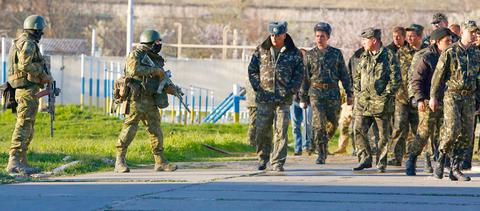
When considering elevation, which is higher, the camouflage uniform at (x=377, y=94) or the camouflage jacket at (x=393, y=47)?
the camouflage jacket at (x=393, y=47)

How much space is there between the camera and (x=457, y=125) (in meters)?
16.7

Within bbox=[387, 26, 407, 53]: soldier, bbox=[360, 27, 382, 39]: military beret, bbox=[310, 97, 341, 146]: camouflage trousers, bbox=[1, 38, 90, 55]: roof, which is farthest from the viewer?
bbox=[1, 38, 90, 55]: roof

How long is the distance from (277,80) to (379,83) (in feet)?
4.69

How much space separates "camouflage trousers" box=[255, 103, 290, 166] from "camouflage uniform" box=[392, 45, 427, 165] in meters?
1.81

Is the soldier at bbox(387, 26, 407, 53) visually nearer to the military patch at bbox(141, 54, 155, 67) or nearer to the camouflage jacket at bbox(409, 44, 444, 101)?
the camouflage jacket at bbox(409, 44, 444, 101)

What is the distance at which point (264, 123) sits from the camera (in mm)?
18688

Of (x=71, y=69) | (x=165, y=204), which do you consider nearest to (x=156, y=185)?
(x=165, y=204)

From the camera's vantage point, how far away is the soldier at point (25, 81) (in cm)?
1769

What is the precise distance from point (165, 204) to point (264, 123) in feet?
16.4

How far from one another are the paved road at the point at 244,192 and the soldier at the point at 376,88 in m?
0.75

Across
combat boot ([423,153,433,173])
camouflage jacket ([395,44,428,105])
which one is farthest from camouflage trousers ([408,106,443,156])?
camouflage jacket ([395,44,428,105])

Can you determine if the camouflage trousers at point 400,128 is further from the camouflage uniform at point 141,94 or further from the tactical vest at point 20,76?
the tactical vest at point 20,76

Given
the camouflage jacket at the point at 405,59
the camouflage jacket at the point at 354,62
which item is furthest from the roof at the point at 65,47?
the camouflage jacket at the point at 405,59

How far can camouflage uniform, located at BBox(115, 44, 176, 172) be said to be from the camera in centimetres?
1825
